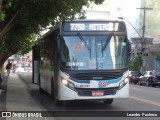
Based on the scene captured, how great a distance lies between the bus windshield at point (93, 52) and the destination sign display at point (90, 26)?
0.29 m

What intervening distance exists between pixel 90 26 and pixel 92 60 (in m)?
1.36

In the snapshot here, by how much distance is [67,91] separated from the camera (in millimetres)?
16047

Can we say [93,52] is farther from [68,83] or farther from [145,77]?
[145,77]

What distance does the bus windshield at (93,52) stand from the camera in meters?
16.2

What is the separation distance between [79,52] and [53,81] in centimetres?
254

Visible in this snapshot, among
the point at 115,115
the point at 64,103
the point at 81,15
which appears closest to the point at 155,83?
the point at 81,15

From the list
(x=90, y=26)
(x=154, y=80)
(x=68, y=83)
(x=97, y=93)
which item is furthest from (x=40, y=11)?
(x=154, y=80)

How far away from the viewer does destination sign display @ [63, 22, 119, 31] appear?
16.6 meters

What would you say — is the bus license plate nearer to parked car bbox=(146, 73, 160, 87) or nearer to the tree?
the tree

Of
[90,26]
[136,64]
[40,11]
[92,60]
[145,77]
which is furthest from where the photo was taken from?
[136,64]

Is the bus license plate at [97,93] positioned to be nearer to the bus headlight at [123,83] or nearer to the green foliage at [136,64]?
the bus headlight at [123,83]

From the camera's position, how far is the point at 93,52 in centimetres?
1630

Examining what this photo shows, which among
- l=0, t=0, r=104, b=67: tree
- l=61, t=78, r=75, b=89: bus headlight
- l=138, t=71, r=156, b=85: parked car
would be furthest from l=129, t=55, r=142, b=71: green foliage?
l=61, t=78, r=75, b=89: bus headlight

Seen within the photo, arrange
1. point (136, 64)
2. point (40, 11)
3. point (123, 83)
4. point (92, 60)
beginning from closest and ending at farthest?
point (92, 60) → point (123, 83) → point (40, 11) → point (136, 64)
